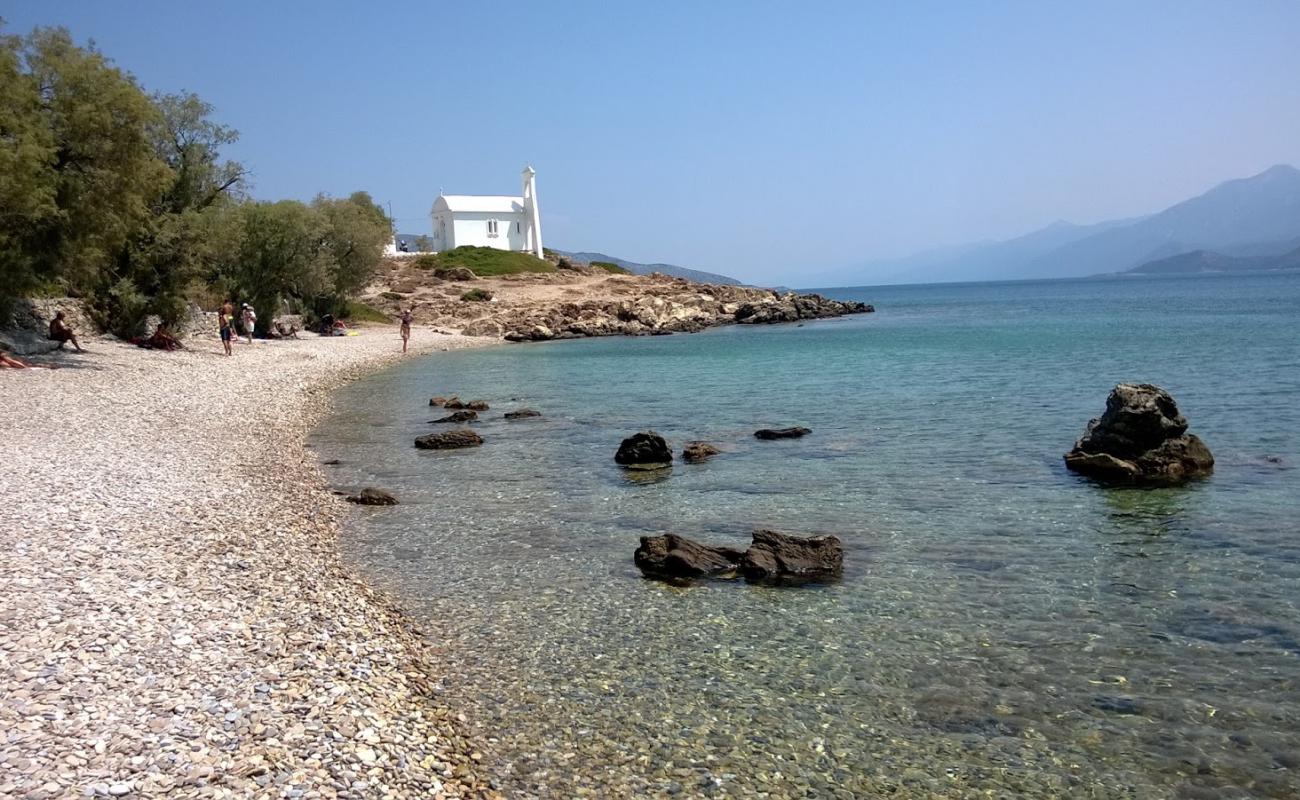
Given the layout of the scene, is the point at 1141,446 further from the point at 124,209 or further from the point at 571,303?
the point at 571,303

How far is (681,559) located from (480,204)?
4251 inches

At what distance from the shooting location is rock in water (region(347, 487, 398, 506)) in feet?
57.8

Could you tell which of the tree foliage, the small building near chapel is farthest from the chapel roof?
the tree foliage

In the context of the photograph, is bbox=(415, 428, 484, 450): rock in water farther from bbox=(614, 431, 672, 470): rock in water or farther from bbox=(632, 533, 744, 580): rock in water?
bbox=(632, 533, 744, 580): rock in water

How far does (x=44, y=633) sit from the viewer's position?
8.67 metres

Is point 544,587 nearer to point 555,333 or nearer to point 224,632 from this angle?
point 224,632

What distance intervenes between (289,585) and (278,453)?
440 inches

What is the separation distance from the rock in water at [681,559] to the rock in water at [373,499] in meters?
6.09

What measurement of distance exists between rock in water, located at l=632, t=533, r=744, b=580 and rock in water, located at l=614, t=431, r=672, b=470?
7.50m

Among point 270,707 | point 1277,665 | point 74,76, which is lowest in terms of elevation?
point 1277,665

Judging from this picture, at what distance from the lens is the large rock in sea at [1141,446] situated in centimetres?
1816

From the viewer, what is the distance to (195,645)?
899cm

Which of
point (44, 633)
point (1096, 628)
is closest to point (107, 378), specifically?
point (44, 633)

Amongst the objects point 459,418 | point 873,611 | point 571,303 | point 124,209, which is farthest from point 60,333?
point 571,303
